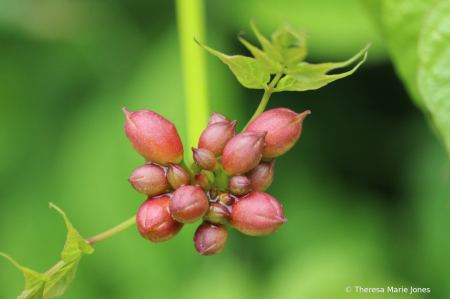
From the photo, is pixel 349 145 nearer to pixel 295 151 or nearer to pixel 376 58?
pixel 295 151

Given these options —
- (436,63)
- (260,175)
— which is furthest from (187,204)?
(436,63)

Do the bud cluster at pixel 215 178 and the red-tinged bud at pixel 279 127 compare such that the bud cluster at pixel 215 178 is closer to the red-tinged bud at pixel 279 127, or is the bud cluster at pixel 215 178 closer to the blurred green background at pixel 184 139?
the red-tinged bud at pixel 279 127

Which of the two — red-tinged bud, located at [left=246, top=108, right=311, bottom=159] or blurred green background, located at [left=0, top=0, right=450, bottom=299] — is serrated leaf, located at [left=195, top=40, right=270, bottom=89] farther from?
blurred green background, located at [left=0, top=0, right=450, bottom=299]

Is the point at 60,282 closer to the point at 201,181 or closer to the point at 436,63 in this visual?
the point at 201,181

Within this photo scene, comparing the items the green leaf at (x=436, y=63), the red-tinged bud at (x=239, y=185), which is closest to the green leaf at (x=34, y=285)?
the red-tinged bud at (x=239, y=185)

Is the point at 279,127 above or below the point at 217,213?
above
